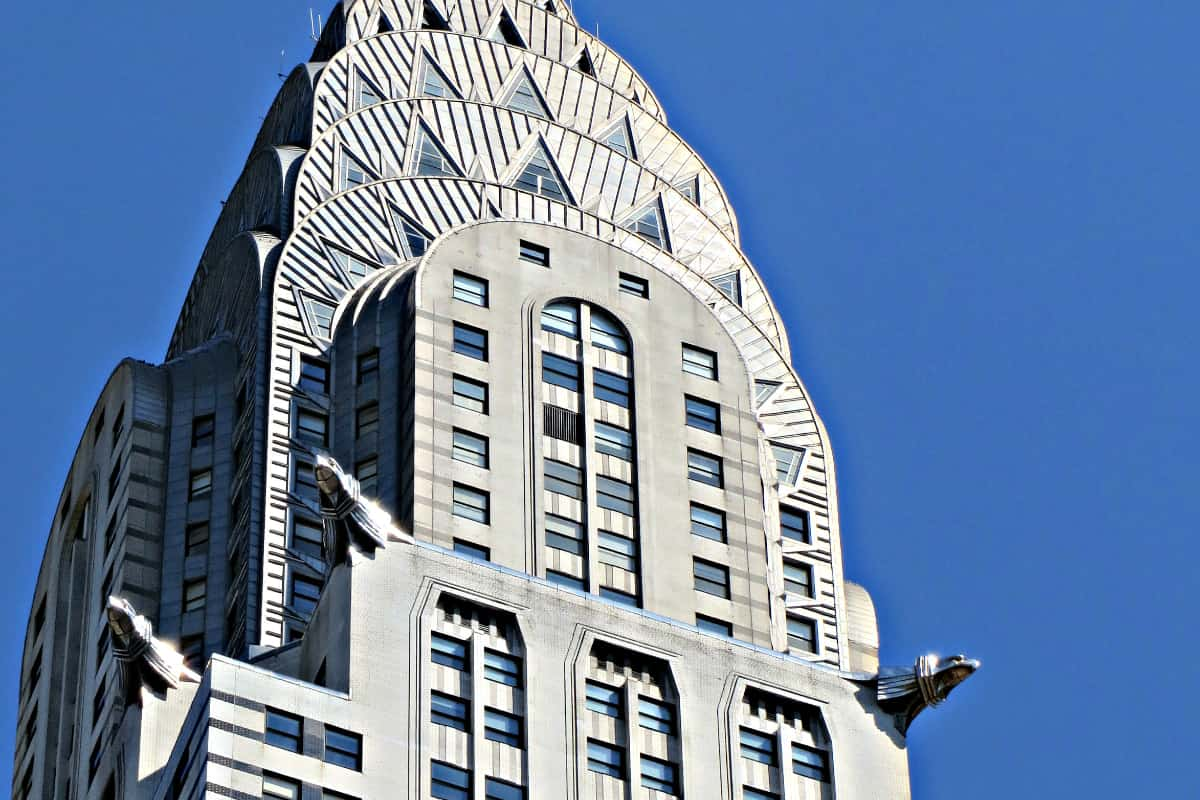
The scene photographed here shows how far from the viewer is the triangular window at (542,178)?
17175cm

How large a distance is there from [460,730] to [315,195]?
47280mm

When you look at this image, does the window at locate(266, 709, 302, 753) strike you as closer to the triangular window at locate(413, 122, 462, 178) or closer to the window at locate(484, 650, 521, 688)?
the window at locate(484, 650, 521, 688)

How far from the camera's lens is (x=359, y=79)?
177 meters

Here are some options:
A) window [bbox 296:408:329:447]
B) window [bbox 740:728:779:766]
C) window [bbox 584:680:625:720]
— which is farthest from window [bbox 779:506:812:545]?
window [bbox 584:680:625:720]

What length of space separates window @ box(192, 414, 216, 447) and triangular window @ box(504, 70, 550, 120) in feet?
80.9

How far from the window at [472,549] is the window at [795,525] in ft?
80.3

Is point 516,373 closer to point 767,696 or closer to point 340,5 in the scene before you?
point 767,696

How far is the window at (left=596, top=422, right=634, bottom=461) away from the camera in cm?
14562

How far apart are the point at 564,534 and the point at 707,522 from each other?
264 inches

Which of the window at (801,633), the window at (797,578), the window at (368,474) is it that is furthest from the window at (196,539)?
the window at (801,633)

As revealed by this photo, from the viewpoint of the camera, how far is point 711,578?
14362cm

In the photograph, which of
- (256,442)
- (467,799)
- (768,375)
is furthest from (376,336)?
(467,799)

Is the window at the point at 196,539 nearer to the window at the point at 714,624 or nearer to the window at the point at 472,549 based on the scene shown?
the window at the point at 472,549

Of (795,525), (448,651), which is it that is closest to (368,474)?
(448,651)
